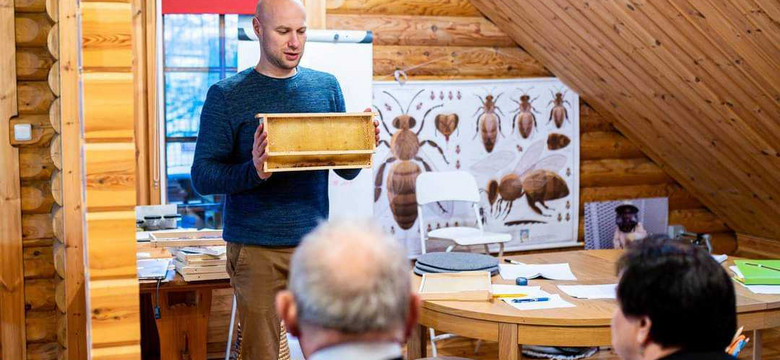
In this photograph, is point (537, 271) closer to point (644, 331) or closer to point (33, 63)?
point (644, 331)

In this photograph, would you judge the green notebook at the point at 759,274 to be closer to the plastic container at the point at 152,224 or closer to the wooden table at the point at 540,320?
the wooden table at the point at 540,320

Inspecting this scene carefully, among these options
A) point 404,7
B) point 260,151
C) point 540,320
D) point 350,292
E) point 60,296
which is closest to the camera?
point 350,292

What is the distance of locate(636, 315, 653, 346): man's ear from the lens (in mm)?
1546

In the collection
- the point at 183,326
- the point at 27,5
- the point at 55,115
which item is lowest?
the point at 183,326

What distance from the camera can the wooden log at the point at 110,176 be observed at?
1.90m

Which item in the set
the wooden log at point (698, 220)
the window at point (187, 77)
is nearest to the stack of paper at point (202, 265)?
the window at point (187, 77)

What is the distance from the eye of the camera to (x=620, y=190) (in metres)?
6.20

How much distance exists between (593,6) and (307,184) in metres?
2.84

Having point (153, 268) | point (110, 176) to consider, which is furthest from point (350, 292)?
point (153, 268)

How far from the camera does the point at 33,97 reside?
4.05 meters

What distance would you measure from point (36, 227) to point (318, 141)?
214cm

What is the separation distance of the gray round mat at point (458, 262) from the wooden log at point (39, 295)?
2.00 meters

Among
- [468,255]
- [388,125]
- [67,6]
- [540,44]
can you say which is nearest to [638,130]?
[540,44]

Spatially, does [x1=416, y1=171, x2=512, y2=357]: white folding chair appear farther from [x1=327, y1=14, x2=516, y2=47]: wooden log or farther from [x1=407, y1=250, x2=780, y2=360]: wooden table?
[x1=407, y1=250, x2=780, y2=360]: wooden table
